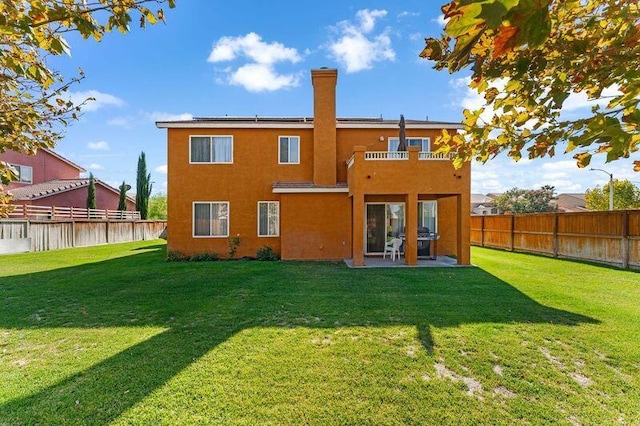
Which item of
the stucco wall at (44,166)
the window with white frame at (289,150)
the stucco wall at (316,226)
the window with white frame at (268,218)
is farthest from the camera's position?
the stucco wall at (44,166)

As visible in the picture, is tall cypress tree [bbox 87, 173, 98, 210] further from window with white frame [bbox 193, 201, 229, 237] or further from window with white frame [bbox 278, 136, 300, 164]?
window with white frame [bbox 278, 136, 300, 164]

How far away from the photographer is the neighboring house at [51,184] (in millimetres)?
26688

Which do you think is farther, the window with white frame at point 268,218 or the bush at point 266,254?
the window with white frame at point 268,218

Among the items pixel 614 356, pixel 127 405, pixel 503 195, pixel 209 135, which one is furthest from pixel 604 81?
pixel 503 195

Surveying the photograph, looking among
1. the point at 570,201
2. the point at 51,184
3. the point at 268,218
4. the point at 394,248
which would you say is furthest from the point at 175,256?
the point at 570,201

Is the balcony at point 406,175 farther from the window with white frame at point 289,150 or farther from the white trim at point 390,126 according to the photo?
the window with white frame at point 289,150

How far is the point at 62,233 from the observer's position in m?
21.5

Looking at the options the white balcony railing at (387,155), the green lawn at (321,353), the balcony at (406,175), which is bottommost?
the green lawn at (321,353)

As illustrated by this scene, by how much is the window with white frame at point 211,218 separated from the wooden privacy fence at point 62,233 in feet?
38.5

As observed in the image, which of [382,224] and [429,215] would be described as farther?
[429,215]

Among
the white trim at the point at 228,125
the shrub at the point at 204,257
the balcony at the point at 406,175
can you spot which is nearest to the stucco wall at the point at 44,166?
the white trim at the point at 228,125

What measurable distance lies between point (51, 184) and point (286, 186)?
27570 millimetres

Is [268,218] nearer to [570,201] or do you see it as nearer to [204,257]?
[204,257]

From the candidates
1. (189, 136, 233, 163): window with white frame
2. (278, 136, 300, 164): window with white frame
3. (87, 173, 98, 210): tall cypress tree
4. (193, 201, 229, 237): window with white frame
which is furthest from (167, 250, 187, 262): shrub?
(87, 173, 98, 210): tall cypress tree
